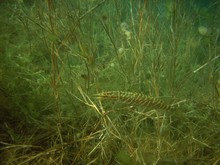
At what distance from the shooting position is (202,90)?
9.50 feet

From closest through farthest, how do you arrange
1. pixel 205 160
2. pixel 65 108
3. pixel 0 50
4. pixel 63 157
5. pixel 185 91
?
pixel 205 160, pixel 63 157, pixel 65 108, pixel 185 91, pixel 0 50

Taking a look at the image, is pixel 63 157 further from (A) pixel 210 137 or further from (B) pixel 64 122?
(A) pixel 210 137

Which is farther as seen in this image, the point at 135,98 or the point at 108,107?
the point at 108,107

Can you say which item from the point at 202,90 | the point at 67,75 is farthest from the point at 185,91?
the point at 67,75

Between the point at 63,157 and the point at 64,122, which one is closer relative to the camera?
the point at 63,157

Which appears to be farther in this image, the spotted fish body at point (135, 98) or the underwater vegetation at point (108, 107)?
the underwater vegetation at point (108, 107)

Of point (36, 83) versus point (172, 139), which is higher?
point (36, 83)

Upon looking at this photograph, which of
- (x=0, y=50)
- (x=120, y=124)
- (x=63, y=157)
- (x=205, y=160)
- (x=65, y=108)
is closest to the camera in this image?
(x=205, y=160)

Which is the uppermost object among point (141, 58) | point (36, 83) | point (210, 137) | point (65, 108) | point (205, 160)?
point (141, 58)

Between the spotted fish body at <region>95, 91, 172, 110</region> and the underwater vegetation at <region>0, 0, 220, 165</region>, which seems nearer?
the spotted fish body at <region>95, 91, 172, 110</region>

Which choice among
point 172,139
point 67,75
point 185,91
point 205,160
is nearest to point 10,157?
point 67,75

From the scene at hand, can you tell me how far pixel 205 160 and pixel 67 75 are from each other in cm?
143

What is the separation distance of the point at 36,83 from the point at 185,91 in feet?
4.95

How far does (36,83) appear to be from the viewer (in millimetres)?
2777
